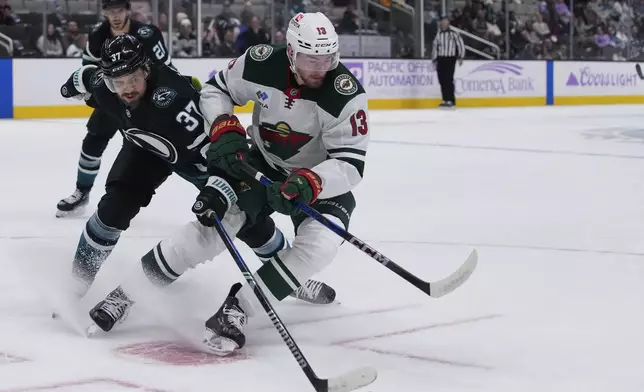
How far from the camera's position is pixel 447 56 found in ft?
44.7

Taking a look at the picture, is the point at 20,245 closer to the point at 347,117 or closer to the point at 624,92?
the point at 347,117

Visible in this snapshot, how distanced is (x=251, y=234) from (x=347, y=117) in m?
0.68

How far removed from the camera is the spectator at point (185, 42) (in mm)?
11812

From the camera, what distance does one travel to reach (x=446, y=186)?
6.20 metres

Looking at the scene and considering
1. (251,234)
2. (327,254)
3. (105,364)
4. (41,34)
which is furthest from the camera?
(41,34)

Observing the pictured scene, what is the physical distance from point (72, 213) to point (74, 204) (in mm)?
47

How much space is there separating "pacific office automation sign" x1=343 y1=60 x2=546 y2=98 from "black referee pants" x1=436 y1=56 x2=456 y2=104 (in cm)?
31

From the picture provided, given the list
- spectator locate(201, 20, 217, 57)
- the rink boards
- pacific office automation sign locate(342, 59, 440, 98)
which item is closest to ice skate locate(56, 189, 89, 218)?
the rink boards

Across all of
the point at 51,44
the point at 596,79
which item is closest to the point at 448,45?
the point at 596,79

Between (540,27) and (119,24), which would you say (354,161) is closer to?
(119,24)

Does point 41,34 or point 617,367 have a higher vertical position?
point 41,34

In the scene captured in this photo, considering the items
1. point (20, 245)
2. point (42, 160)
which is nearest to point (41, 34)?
point (42, 160)

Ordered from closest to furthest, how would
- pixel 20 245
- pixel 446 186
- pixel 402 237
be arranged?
pixel 20 245
pixel 402 237
pixel 446 186

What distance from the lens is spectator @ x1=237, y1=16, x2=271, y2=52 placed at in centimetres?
1234
